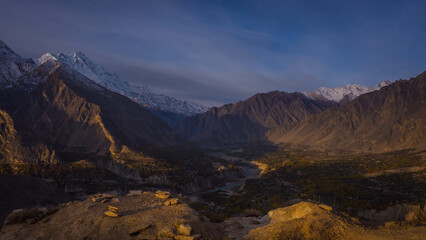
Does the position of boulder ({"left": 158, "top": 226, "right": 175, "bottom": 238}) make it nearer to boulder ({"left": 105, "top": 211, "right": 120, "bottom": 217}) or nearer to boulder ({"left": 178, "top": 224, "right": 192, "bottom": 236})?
boulder ({"left": 178, "top": 224, "right": 192, "bottom": 236})

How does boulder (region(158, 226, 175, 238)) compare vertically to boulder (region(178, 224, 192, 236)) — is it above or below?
below

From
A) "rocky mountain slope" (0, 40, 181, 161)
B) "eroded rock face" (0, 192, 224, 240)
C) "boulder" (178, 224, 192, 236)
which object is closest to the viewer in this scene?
"boulder" (178, 224, 192, 236)

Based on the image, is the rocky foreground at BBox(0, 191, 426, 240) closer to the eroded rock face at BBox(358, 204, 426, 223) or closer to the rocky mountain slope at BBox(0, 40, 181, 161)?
the eroded rock face at BBox(358, 204, 426, 223)

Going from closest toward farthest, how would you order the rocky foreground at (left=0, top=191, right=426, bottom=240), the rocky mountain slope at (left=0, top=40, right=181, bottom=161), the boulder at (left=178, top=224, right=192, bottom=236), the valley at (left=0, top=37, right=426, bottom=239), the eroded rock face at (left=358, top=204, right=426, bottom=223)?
the boulder at (left=178, top=224, right=192, bottom=236) < the rocky foreground at (left=0, top=191, right=426, bottom=240) < the valley at (left=0, top=37, right=426, bottom=239) < the eroded rock face at (left=358, top=204, right=426, bottom=223) < the rocky mountain slope at (left=0, top=40, right=181, bottom=161)

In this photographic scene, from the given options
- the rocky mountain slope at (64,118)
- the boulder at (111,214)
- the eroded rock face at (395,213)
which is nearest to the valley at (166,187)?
the boulder at (111,214)

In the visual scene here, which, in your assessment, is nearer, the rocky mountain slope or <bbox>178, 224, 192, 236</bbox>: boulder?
<bbox>178, 224, 192, 236</bbox>: boulder

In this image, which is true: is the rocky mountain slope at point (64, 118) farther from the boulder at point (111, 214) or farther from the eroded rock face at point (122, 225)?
the boulder at point (111, 214)

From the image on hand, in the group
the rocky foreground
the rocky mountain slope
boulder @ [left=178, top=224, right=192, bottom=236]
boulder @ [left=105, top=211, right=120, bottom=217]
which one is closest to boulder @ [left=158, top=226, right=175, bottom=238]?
the rocky foreground
